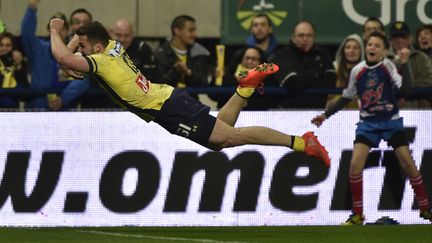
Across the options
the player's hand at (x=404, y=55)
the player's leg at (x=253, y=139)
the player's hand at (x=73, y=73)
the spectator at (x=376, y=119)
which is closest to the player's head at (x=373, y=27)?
the player's hand at (x=404, y=55)

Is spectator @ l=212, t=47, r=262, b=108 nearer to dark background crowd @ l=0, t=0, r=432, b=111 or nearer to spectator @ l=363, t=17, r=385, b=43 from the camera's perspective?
dark background crowd @ l=0, t=0, r=432, b=111

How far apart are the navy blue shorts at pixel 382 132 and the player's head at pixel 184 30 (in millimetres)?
2491

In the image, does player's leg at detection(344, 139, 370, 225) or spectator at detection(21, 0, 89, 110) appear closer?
player's leg at detection(344, 139, 370, 225)

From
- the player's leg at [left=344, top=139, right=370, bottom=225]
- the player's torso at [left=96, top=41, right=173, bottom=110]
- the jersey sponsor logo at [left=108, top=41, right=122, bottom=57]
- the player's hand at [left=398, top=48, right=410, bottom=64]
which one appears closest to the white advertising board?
the player's leg at [left=344, top=139, right=370, bottom=225]

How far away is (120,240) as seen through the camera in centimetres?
1430

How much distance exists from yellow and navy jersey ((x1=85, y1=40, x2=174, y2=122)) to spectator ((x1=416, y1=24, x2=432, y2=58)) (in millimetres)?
4185

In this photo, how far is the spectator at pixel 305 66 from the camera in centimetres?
1817

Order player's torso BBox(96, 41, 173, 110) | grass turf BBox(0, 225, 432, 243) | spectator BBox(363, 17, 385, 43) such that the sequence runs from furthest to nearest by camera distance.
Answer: spectator BBox(363, 17, 385, 43), player's torso BBox(96, 41, 173, 110), grass turf BBox(0, 225, 432, 243)

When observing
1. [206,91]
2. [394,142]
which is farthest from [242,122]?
[394,142]

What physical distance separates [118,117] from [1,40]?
2.35 m

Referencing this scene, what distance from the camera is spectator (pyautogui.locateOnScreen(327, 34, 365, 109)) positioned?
1827 cm

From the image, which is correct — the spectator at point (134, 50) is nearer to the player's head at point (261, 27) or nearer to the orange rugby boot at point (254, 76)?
the player's head at point (261, 27)

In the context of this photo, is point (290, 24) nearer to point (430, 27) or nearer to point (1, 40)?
point (430, 27)

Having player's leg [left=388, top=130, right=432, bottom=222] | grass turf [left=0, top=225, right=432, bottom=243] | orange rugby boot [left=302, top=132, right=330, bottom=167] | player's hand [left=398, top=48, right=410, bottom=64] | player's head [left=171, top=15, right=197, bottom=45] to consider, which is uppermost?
player's head [left=171, top=15, right=197, bottom=45]
